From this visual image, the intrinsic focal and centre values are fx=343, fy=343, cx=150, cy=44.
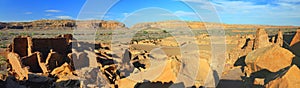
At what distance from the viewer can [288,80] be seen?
24.5ft

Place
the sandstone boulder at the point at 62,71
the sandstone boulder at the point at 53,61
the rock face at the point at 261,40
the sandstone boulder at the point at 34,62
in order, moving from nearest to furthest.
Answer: the sandstone boulder at the point at 62,71, the sandstone boulder at the point at 53,61, the sandstone boulder at the point at 34,62, the rock face at the point at 261,40

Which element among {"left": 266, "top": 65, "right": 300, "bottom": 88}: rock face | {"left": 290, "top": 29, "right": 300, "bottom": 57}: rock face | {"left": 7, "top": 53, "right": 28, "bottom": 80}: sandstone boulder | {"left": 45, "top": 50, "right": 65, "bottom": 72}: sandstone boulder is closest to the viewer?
{"left": 266, "top": 65, "right": 300, "bottom": 88}: rock face

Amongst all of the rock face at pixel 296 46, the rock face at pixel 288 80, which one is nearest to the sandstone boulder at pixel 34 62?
the rock face at pixel 288 80

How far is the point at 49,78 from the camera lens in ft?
32.1

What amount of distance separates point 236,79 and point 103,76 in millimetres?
4672

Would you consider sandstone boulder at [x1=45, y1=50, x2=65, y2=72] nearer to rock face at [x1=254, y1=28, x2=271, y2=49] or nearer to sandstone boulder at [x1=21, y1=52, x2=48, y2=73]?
sandstone boulder at [x1=21, y1=52, x2=48, y2=73]

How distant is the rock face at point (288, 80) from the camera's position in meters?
7.46

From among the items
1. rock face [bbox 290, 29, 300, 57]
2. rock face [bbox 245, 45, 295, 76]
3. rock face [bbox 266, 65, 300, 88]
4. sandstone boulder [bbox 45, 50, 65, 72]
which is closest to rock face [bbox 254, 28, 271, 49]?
rock face [bbox 290, 29, 300, 57]

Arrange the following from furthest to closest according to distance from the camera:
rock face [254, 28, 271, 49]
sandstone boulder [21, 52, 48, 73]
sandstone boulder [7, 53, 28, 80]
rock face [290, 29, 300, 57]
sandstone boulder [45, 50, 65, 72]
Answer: rock face [254, 28, 271, 49]
sandstone boulder [21, 52, 48, 73]
sandstone boulder [45, 50, 65, 72]
rock face [290, 29, 300, 57]
sandstone boulder [7, 53, 28, 80]

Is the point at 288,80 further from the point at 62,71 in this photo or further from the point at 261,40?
the point at 62,71

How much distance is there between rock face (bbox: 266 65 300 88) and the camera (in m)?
7.46

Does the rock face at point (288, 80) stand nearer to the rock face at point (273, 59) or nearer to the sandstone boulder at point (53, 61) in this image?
the rock face at point (273, 59)

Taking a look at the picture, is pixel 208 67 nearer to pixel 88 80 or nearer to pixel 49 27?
pixel 88 80

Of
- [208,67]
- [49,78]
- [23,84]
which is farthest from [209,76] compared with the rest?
[23,84]
